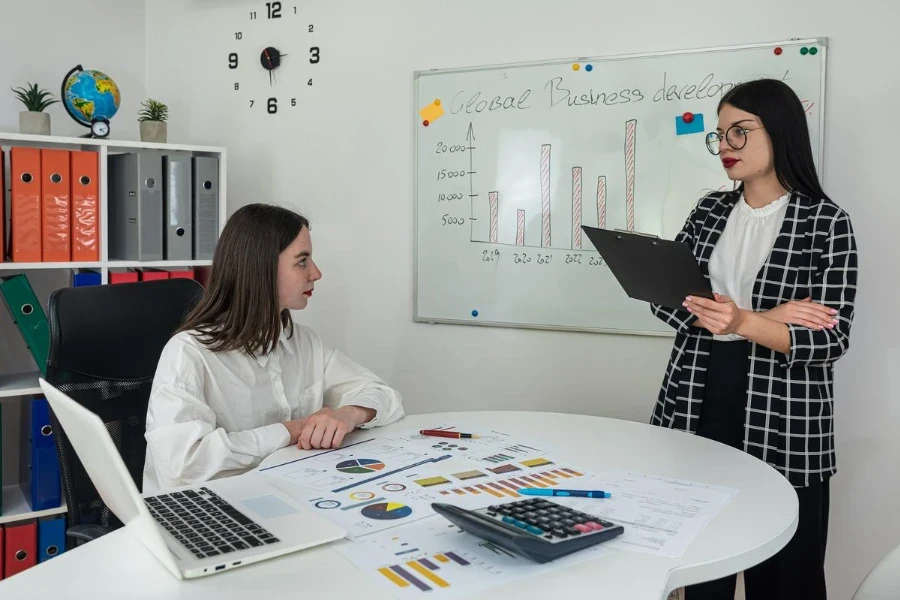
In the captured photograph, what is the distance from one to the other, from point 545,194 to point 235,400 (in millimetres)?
1455

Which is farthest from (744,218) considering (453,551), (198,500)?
(198,500)

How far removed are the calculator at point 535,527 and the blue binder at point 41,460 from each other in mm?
2109

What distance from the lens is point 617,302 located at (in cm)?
272

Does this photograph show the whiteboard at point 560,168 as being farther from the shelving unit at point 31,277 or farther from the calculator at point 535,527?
the calculator at point 535,527

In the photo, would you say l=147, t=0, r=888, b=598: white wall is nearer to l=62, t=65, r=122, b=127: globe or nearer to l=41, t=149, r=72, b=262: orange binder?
l=62, t=65, r=122, b=127: globe

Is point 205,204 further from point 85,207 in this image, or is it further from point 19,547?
point 19,547

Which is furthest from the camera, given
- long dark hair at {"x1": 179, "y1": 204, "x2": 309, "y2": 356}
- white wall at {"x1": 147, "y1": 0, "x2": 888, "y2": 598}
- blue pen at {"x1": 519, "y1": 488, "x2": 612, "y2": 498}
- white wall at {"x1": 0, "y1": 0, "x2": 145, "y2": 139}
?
white wall at {"x1": 0, "y1": 0, "x2": 145, "y2": 139}

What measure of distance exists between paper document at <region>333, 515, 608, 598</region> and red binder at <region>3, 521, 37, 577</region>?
2094 mm

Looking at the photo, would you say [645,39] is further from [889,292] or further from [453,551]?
[453,551]

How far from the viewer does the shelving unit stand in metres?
2.74

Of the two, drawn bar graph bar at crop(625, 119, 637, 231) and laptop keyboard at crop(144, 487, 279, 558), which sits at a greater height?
drawn bar graph bar at crop(625, 119, 637, 231)

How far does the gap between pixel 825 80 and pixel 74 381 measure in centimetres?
213

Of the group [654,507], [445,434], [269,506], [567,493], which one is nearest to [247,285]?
[445,434]

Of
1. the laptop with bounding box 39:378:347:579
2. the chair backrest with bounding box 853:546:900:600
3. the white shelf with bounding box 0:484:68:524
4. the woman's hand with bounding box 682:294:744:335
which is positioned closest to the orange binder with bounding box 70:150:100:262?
the white shelf with bounding box 0:484:68:524
